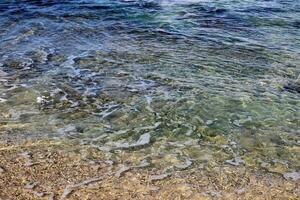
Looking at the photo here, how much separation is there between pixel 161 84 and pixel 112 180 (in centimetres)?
350

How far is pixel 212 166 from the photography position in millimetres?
5910

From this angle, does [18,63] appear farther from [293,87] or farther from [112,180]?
[293,87]

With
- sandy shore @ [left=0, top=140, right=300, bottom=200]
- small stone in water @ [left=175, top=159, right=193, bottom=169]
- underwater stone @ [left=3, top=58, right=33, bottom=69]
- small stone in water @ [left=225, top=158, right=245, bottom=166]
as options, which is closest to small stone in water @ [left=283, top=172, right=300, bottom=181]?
sandy shore @ [left=0, top=140, right=300, bottom=200]

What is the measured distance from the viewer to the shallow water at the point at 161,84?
6539 millimetres

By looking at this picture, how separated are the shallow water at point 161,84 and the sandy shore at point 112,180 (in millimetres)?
283

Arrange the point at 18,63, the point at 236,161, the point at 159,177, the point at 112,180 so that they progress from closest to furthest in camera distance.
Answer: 1. the point at 112,180
2. the point at 159,177
3. the point at 236,161
4. the point at 18,63

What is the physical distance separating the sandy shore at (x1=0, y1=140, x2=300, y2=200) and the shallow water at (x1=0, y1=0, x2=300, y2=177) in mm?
283

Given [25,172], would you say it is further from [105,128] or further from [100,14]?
[100,14]

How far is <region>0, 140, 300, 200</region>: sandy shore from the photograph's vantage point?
5242mm

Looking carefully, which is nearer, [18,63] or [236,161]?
[236,161]

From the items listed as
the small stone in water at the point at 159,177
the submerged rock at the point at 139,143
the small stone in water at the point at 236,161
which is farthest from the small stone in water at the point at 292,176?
the submerged rock at the point at 139,143

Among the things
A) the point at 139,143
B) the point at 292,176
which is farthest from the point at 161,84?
the point at 292,176

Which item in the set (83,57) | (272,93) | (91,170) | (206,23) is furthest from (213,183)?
(206,23)

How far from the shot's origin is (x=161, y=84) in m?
8.67
